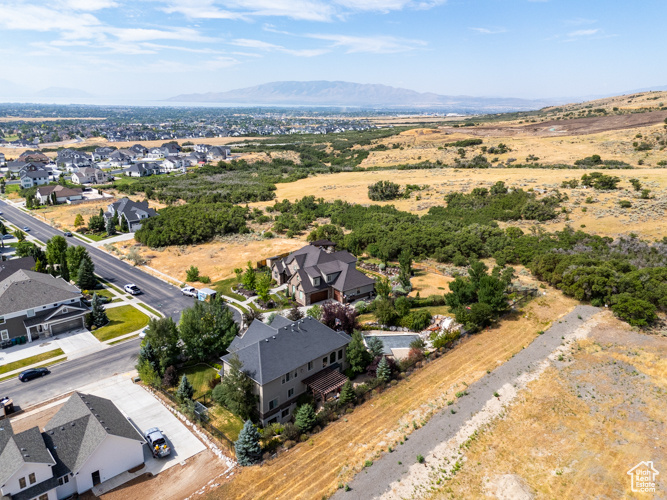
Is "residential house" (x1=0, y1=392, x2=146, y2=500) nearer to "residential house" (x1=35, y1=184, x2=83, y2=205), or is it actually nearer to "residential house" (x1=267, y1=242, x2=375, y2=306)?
"residential house" (x1=267, y1=242, x2=375, y2=306)

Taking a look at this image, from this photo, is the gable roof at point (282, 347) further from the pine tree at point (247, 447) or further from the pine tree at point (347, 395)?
the pine tree at point (247, 447)

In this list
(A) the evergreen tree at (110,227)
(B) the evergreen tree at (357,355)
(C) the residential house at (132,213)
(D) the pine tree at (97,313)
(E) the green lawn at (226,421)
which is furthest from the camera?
(C) the residential house at (132,213)

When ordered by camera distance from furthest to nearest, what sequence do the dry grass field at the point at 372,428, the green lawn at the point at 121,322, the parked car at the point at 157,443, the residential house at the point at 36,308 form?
the green lawn at the point at 121,322 < the residential house at the point at 36,308 < the parked car at the point at 157,443 < the dry grass field at the point at 372,428

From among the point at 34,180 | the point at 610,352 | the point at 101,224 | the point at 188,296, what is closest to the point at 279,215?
the point at 101,224

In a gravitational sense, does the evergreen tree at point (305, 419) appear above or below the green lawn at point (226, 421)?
above

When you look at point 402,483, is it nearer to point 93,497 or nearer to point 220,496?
point 220,496

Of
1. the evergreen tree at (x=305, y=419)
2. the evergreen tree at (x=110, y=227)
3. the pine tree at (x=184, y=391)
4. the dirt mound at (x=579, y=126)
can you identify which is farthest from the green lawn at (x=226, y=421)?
the dirt mound at (x=579, y=126)

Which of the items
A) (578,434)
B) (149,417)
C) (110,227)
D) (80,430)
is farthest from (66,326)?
(578,434)
